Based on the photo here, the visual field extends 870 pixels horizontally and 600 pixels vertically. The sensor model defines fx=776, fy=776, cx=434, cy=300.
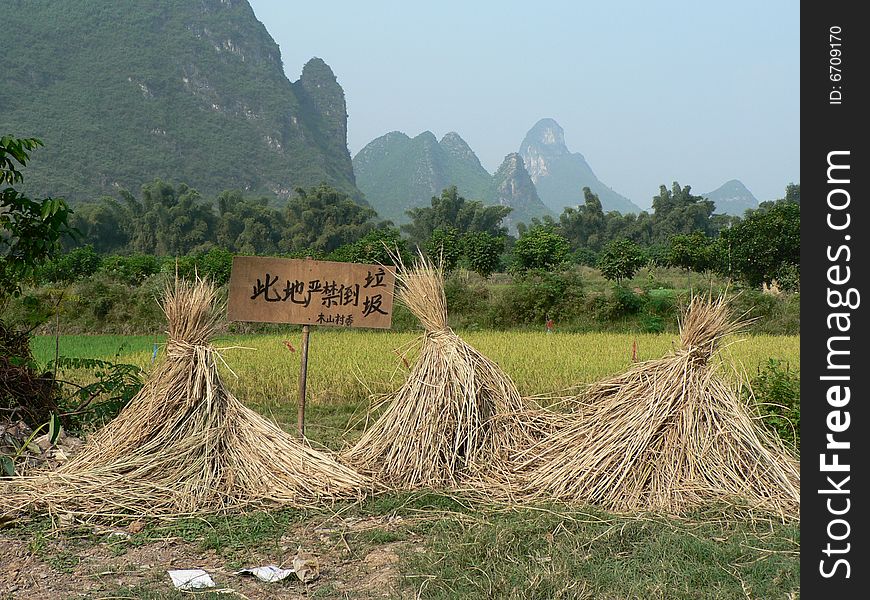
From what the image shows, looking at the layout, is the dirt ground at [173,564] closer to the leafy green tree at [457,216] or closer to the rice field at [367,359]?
the rice field at [367,359]

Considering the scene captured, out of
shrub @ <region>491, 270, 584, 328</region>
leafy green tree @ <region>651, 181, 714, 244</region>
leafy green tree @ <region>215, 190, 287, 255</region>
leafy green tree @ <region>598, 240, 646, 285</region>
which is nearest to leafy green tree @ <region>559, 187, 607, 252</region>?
leafy green tree @ <region>651, 181, 714, 244</region>

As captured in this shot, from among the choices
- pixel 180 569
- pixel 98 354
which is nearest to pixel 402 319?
pixel 98 354

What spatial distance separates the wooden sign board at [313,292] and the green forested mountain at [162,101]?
178ft

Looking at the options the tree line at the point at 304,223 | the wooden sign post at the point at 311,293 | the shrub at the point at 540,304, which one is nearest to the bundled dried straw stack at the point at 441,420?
the wooden sign post at the point at 311,293

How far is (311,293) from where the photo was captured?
18.1 feet

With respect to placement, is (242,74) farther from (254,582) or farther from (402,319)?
(254,582)

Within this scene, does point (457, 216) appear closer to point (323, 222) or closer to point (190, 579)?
point (323, 222)

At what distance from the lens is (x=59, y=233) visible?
18.9 feet

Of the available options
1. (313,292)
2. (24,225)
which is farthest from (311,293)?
(24,225)

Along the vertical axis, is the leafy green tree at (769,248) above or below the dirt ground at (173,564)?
above

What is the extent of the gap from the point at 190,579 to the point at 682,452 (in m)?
2.66

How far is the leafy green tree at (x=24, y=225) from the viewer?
544 centimetres

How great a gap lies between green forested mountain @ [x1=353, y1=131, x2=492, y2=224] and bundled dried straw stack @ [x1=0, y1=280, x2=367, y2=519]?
94926 mm

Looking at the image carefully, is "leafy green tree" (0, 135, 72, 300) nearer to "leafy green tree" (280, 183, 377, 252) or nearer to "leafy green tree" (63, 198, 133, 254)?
"leafy green tree" (280, 183, 377, 252)
